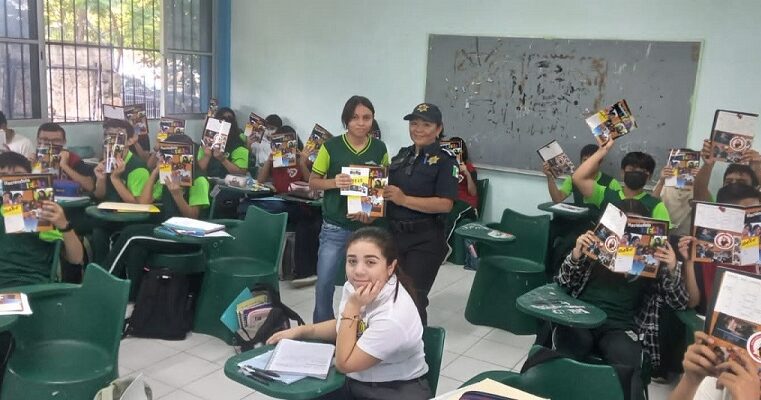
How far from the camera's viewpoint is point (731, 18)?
16.1ft

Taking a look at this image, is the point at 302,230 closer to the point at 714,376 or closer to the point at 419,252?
the point at 419,252

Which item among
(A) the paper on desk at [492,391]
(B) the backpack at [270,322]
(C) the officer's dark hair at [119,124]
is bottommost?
(B) the backpack at [270,322]

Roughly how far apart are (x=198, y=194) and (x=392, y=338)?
98.8 inches

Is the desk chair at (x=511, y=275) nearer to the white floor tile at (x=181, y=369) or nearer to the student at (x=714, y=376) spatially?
the white floor tile at (x=181, y=369)

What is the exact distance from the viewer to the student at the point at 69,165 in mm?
4902

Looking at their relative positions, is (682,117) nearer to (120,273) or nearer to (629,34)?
(629,34)

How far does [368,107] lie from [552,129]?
263 cm

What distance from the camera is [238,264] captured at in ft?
13.4

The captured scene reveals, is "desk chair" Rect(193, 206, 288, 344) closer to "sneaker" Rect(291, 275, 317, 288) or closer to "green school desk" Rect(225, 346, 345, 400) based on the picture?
"sneaker" Rect(291, 275, 317, 288)

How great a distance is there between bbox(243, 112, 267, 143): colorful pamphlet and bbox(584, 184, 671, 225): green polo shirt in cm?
327

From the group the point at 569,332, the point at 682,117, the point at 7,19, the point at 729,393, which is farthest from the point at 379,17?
the point at 729,393

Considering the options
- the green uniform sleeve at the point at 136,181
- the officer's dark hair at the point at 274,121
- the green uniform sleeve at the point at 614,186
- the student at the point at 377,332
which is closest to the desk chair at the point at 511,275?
the green uniform sleeve at the point at 614,186

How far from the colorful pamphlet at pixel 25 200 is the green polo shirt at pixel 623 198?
9.37 ft

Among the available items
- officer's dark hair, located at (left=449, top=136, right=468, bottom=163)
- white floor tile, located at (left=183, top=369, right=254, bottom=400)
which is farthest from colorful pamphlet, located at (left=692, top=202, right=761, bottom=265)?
officer's dark hair, located at (left=449, top=136, right=468, bottom=163)
